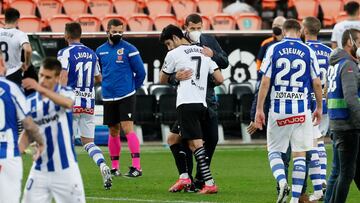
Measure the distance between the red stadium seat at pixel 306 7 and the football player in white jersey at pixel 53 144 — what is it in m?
16.9

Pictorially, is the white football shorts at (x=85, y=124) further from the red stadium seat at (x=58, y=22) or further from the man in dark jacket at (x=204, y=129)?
the red stadium seat at (x=58, y=22)

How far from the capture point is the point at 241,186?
14.7 m

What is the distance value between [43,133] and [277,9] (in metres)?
18.0

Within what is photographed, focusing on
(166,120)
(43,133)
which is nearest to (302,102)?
(43,133)

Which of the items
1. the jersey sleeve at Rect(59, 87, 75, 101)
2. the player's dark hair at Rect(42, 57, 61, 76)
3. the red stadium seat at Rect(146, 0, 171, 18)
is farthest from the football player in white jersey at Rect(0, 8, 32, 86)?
the red stadium seat at Rect(146, 0, 171, 18)

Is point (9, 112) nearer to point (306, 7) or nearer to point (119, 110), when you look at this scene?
point (119, 110)

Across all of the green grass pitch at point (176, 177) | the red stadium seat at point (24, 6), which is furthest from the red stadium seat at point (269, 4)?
the green grass pitch at point (176, 177)

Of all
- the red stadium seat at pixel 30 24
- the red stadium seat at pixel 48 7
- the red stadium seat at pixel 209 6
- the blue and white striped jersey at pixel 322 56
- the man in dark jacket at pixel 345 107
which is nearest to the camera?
the man in dark jacket at pixel 345 107

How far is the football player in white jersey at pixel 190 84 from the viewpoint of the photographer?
44.4 feet

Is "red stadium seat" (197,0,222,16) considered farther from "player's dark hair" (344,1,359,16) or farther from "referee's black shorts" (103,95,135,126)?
"referee's black shorts" (103,95,135,126)

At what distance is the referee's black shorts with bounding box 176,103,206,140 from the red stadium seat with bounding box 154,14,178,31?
10972 mm

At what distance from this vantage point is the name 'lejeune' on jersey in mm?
13523

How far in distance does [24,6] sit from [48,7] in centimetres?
56

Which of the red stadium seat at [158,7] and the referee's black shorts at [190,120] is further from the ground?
the red stadium seat at [158,7]
